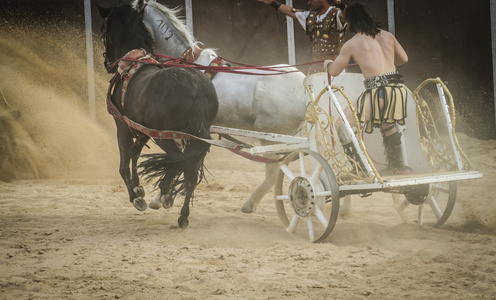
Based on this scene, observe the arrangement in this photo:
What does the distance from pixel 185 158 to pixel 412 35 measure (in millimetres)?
6051

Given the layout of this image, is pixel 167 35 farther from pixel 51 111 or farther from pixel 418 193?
pixel 51 111

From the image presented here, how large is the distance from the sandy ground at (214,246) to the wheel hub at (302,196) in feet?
0.86

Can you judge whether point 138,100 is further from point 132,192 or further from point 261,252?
point 261,252

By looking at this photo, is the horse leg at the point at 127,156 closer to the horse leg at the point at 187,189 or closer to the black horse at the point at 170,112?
the black horse at the point at 170,112

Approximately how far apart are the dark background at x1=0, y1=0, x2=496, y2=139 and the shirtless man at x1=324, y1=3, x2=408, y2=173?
4.63 meters

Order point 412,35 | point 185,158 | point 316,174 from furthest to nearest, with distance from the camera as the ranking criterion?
point 412,35, point 185,158, point 316,174

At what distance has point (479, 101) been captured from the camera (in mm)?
9219

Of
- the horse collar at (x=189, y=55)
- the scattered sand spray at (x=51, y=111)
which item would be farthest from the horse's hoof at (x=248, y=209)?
the scattered sand spray at (x=51, y=111)

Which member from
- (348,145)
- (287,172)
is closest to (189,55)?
(287,172)

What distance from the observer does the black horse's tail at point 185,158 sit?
4941 millimetres

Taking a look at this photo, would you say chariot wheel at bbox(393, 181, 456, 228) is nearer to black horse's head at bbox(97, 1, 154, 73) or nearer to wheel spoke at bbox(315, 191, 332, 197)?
wheel spoke at bbox(315, 191, 332, 197)

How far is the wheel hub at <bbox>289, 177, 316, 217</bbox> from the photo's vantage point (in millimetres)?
4336

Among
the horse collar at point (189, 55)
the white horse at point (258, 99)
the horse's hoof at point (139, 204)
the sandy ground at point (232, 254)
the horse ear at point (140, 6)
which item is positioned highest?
the horse ear at point (140, 6)

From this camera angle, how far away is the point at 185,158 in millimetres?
4988
